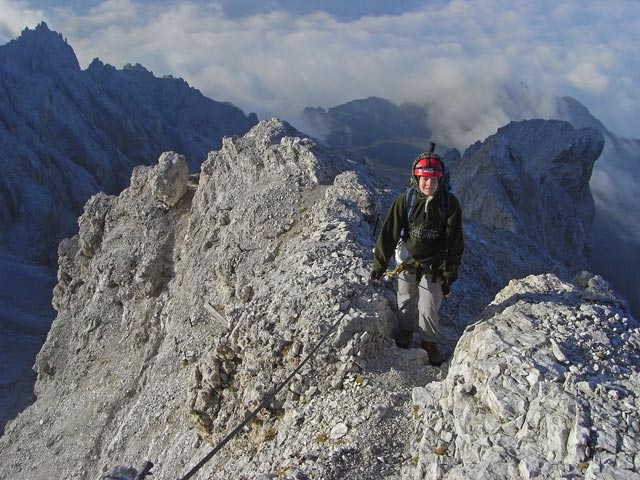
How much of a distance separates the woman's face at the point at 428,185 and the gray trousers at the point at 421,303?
1.89 meters

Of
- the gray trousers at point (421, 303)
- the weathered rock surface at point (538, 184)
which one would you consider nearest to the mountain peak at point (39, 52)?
the weathered rock surface at point (538, 184)

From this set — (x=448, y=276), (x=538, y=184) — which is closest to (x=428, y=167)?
(x=448, y=276)

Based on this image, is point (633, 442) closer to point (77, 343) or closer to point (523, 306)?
point (523, 306)

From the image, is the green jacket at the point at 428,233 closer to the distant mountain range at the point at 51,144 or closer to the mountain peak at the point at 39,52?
the distant mountain range at the point at 51,144

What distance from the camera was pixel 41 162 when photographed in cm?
14625

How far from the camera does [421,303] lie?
465 inches

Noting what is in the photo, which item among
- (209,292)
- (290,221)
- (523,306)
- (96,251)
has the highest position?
(523,306)

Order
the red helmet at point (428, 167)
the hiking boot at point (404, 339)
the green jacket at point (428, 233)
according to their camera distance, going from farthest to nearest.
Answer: the hiking boot at point (404, 339) < the green jacket at point (428, 233) < the red helmet at point (428, 167)

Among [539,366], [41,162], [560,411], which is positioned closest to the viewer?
[560,411]

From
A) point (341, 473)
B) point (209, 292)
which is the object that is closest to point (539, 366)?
point (341, 473)

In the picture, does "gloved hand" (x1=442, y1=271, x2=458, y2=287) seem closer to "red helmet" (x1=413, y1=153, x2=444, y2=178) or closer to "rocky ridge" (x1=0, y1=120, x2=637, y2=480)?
"rocky ridge" (x1=0, y1=120, x2=637, y2=480)

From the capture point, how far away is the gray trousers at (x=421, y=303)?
1159 centimetres

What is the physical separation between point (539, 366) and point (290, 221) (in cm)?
1309

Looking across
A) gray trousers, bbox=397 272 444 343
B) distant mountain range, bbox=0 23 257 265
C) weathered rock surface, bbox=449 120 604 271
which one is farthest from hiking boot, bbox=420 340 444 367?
distant mountain range, bbox=0 23 257 265
